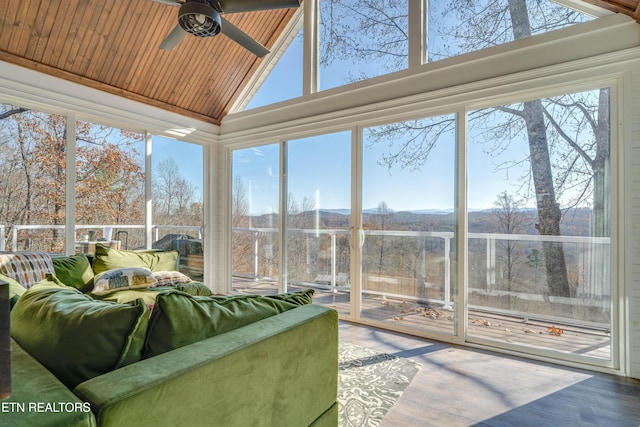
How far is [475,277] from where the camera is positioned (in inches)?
120

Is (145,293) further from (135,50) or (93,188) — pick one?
(135,50)

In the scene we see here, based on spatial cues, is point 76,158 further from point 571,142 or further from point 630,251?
point 630,251

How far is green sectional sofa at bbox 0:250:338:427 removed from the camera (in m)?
0.74

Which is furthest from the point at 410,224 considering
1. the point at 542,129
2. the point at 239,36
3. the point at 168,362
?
the point at 168,362

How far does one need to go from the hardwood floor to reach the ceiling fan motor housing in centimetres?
277

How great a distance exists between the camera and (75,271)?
2.75 m

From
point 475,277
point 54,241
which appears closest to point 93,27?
point 54,241

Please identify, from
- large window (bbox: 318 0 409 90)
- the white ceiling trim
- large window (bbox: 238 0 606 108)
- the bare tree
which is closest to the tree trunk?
the bare tree

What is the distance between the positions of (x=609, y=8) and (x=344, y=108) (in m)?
2.32

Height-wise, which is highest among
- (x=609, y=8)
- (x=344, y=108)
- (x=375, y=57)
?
(x=375, y=57)

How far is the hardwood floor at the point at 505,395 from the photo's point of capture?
6.12 ft

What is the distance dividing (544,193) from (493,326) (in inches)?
49.4

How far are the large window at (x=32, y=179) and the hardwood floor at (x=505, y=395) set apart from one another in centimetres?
359

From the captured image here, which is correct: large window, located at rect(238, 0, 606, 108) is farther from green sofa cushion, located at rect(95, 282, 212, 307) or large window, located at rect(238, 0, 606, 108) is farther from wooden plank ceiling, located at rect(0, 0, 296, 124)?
green sofa cushion, located at rect(95, 282, 212, 307)
